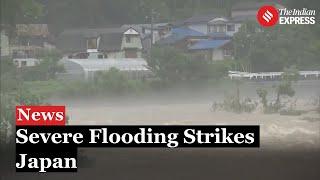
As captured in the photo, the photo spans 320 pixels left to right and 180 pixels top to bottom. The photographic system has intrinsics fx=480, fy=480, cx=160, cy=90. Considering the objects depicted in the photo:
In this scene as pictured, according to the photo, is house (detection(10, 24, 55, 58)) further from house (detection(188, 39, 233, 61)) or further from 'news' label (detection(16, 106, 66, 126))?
house (detection(188, 39, 233, 61))

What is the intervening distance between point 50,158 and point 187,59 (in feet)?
3.29

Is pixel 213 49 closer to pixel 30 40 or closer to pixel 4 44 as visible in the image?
pixel 30 40

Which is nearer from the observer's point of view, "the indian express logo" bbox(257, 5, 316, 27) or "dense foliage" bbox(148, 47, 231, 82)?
"the indian express logo" bbox(257, 5, 316, 27)

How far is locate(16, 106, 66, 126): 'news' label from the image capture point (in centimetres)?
277

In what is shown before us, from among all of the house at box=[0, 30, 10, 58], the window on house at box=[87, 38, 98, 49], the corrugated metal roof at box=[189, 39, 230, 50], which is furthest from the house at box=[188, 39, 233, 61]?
the house at box=[0, 30, 10, 58]

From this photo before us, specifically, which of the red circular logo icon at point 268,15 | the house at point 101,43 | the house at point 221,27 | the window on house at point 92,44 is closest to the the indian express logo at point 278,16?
the red circular logo icon at point 268,15

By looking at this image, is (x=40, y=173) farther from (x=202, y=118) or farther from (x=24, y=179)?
(x=202, y=118)

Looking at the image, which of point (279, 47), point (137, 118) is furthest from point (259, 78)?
point (137, 118)

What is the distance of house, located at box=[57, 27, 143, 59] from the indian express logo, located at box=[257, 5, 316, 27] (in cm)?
73

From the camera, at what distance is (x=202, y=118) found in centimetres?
281

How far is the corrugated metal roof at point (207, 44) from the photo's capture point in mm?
2824

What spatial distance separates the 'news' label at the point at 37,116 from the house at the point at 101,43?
35cm

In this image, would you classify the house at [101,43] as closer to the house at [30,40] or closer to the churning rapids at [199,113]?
the house at [30,40]

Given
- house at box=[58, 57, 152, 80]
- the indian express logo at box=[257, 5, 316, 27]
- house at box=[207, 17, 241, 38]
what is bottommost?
house at box=[58, 57, 152, 80]
